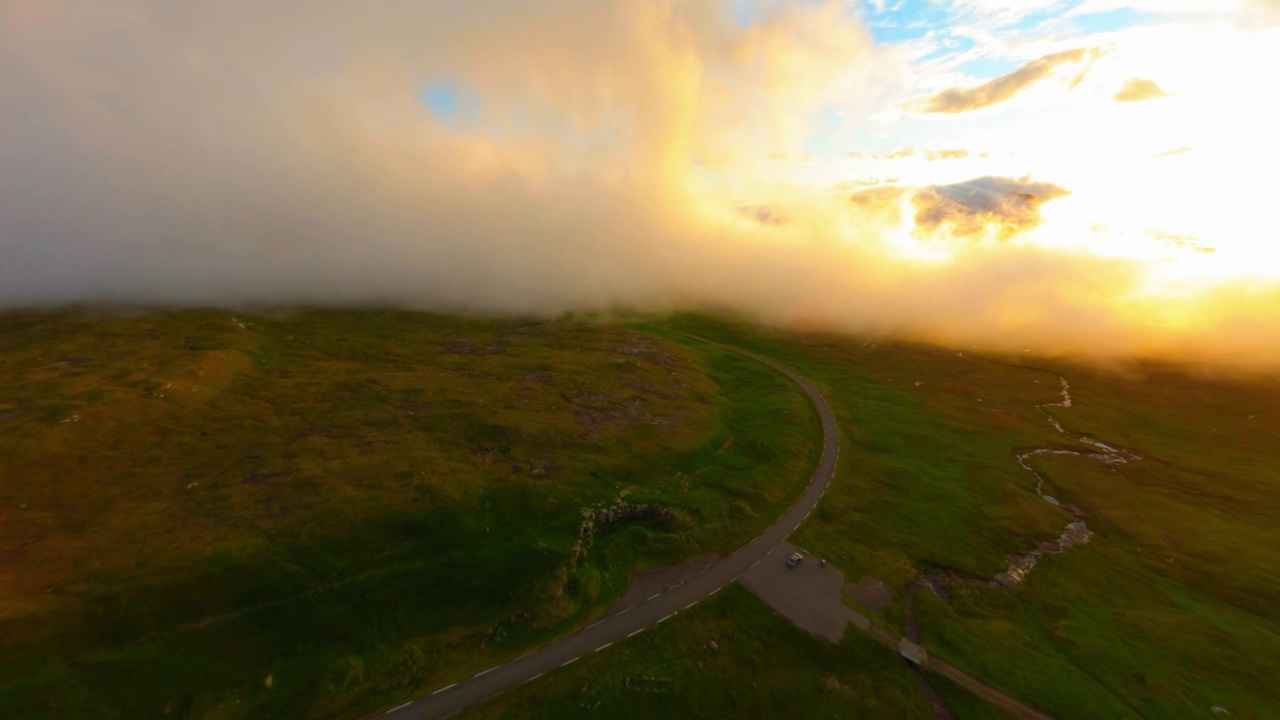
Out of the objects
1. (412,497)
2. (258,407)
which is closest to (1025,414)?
(412,497)

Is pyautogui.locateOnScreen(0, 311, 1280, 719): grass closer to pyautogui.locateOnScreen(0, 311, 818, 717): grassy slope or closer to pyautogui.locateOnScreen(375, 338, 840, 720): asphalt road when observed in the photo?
pyautogui.locateOnScreen(0, 311, 818, 717): grassy slope

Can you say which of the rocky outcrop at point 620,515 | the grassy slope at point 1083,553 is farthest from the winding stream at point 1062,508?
the rocky outcrop at point 620,515

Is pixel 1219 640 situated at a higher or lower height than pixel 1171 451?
lower

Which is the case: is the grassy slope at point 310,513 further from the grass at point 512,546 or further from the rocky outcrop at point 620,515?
the rocky outcrop at point 620,515

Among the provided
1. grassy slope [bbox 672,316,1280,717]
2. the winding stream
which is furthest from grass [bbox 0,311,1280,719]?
the winding stream

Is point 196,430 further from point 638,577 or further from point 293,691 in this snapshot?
point 638,577

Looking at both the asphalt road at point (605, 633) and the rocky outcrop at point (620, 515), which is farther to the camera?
the rocky outcrop at point (620, 515)

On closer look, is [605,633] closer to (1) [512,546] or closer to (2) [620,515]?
(1) [512,546]
